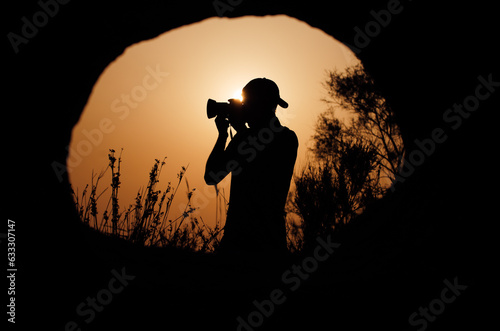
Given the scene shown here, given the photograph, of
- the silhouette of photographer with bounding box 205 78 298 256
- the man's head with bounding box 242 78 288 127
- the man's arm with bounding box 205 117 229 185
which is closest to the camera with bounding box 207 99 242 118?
the silhouette of photographer with bounding box 205 78 298 256

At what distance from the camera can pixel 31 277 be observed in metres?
1.21

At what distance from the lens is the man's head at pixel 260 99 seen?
246 cm

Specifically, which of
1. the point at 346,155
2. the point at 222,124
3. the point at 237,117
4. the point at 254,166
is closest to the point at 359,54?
the point at 254,166

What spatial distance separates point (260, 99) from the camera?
248cm

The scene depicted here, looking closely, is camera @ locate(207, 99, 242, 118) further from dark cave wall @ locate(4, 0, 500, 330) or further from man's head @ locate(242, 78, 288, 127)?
dark cave wall @ locate(4, 0, 500, 330)

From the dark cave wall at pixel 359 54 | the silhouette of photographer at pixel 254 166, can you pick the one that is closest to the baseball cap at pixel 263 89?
the silhouette of photographer at pixel 254 166

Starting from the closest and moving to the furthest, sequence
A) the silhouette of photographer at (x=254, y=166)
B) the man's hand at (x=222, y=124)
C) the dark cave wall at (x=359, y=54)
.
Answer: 1. the dark cave wall at (x=359, y=54)
2. the silhouette of photographer at (x=254, y=166)
3. the man's hand at (x=222, y=124)

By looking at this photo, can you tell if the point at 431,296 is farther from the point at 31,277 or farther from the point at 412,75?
the point at 31,277

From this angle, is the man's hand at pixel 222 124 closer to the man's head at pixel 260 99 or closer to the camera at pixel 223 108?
the camera at pixel 223 108

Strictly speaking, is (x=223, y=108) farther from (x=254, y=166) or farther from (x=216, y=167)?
(x=254, y=166)

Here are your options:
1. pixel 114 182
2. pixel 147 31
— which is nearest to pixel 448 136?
pixel 147 31

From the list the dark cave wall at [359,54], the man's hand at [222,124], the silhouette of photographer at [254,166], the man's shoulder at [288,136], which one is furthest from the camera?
the man's hand at [222,124]

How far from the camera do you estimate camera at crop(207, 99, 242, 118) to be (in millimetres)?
2664

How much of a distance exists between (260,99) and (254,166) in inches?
21.7
